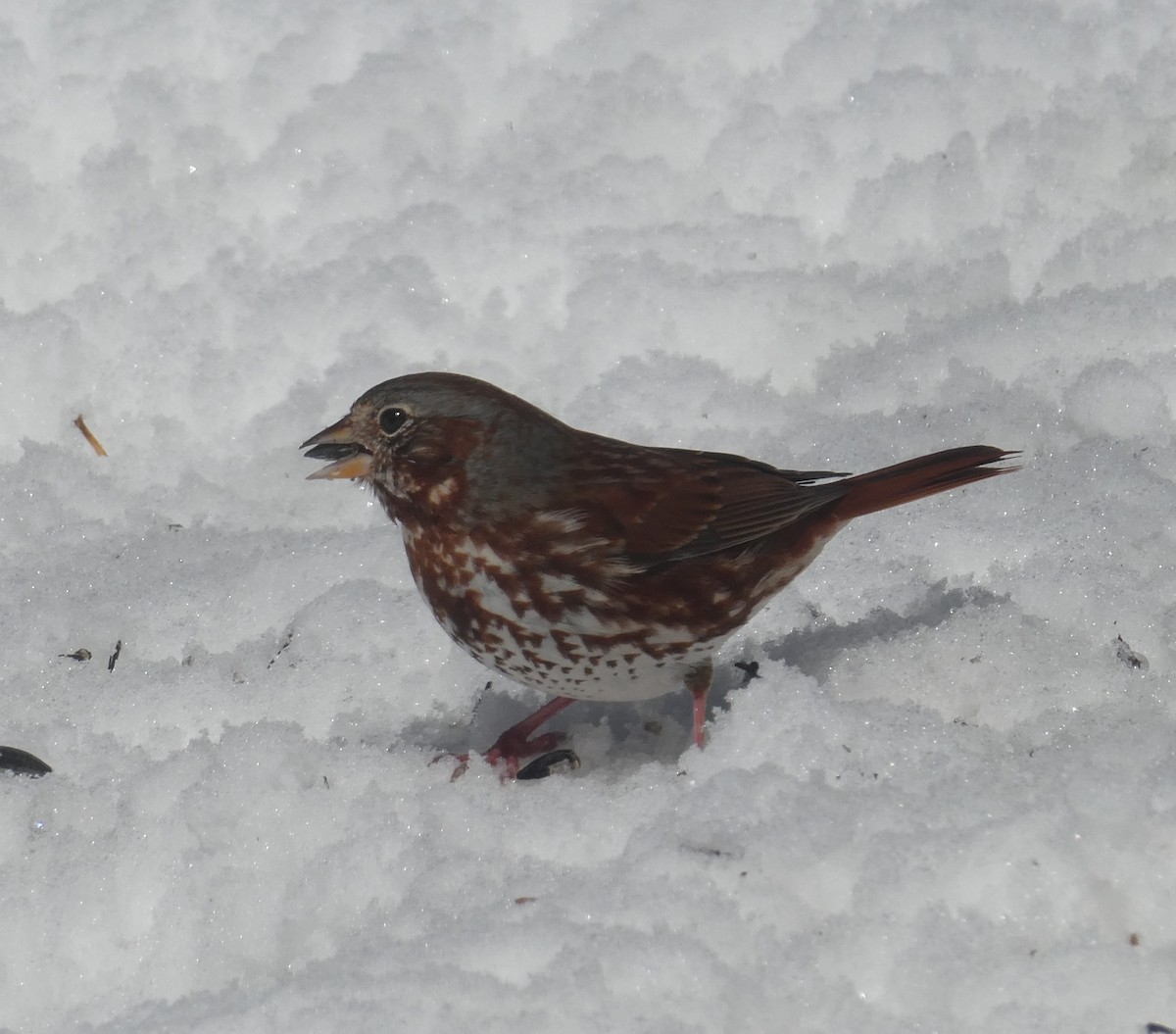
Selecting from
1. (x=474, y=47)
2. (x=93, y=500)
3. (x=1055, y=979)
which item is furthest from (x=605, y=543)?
(x=474, y=47)

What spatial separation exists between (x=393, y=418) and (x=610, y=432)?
1.49 m

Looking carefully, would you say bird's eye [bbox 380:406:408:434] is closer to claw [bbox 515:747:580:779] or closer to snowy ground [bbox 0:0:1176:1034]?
snowy ground [bbox 0:0:1176:1034]

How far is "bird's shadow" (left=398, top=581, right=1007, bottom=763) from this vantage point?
437 cm

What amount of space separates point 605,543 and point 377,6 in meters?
3.74

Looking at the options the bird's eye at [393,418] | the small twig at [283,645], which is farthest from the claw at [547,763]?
the bird's eye at [393,418]

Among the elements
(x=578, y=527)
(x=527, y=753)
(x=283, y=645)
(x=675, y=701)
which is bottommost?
(x=675, y=701)

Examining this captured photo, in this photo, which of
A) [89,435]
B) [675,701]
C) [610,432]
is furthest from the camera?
[89,435]

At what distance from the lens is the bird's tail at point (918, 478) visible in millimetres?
4238

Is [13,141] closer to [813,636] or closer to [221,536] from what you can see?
[221,536]

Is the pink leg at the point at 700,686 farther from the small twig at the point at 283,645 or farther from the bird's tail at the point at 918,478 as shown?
the small twig at the point at 283,645

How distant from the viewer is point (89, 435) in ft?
18.5

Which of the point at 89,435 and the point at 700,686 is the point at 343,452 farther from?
the point at 89,435

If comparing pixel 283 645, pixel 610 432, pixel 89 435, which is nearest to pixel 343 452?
pixel 283 645

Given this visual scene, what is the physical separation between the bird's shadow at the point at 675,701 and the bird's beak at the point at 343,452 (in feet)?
2.73
